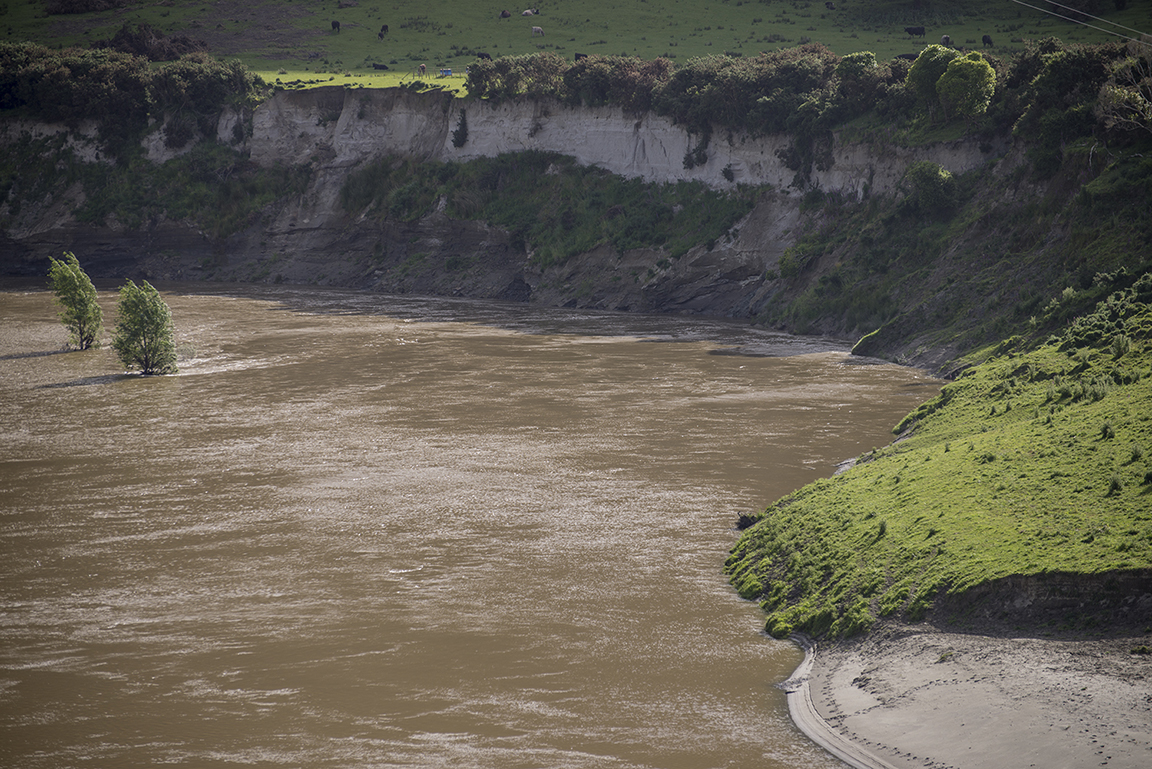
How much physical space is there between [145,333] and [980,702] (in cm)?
4520

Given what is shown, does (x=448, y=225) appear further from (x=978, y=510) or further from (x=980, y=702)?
(x=980, y=702)

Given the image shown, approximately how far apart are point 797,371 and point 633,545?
26.0 m

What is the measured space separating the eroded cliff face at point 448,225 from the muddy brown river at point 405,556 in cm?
1988

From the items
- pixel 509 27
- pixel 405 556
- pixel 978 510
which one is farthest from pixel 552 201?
pixel 978 510

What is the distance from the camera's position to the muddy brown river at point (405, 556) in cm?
1853

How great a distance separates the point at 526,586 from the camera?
25016 millimetres

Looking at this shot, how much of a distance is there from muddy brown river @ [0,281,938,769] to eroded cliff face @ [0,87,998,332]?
19884 millimetres

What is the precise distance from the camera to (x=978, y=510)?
22.5m

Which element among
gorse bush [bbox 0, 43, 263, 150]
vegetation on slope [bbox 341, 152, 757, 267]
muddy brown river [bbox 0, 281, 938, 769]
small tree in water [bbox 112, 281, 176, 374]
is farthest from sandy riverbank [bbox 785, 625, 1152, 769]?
gorse bush [bbox 0, 43, 263, 150]

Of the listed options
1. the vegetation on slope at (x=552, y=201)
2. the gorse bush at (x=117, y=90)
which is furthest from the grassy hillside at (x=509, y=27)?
the vegetation on slope at (x=552, y=201)

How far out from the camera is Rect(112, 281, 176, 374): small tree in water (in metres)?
51.4

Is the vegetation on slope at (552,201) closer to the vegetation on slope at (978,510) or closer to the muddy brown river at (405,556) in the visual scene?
the muddy brown river at (405,556)

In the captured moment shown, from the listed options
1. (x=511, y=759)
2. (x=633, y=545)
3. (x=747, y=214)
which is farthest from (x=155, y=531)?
(x=747, y=214)

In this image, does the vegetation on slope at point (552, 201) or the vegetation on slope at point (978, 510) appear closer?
the vegetation on slope at point (978, 510)
